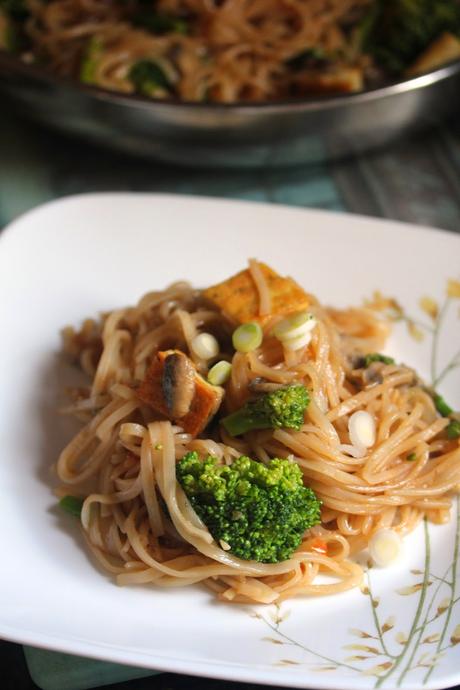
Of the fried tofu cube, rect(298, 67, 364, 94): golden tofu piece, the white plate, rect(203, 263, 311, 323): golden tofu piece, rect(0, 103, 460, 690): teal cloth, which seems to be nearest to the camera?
the white plate

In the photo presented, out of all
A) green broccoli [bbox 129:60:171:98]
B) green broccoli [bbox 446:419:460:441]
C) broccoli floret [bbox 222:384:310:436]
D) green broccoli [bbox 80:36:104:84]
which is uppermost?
green broccoli [bbox 80:36:104:84]

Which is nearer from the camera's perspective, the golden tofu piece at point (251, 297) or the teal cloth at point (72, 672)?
the teal cloth at point (72, 672)

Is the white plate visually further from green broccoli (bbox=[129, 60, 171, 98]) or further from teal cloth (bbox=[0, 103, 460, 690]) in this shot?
green broccoli (bbox=[129, 60, 171, 98])

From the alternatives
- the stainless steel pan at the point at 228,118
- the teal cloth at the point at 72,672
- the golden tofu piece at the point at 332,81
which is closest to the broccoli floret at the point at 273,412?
the teal cloth at the point at 72,672

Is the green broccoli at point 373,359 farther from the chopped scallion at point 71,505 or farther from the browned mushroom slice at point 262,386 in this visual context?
the chopped scallion at point 71,505

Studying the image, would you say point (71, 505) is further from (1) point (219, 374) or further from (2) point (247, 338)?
(2) point (247, 338)

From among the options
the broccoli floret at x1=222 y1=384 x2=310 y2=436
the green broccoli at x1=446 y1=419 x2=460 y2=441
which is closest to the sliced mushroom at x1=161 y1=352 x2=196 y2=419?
the broccoli floret at x1=222 y1=384 x2=310 y2=436
